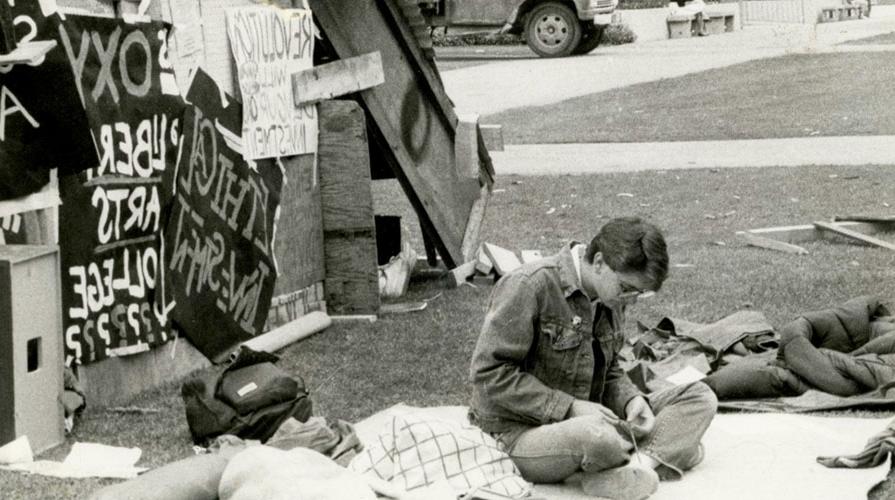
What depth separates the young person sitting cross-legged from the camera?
18.2 feet

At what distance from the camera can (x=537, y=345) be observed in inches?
222

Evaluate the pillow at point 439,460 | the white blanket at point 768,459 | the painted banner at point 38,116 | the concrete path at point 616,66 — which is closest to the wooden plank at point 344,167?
the white blanket at point 768,459

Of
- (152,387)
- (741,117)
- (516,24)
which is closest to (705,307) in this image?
(152,387)

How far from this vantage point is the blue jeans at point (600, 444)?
221 inches

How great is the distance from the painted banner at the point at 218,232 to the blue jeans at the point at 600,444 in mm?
2396

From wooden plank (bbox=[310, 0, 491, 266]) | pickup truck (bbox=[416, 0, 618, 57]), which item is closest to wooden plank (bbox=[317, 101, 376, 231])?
wooden plank (bbox=[310, 0, 491, 266])

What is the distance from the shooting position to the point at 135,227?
7.17 metres

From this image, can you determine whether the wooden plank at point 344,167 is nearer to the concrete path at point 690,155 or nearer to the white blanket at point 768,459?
the white blanket at point 768,459

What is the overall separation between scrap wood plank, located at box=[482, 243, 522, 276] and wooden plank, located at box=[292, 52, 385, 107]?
1461 millimetres

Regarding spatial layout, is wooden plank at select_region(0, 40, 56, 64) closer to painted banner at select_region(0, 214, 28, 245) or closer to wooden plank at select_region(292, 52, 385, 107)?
painted banner at select_region(0, 214, 28, 245)

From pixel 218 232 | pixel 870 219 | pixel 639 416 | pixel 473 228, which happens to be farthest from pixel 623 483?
pixel 870 219

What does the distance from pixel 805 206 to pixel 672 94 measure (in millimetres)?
8148

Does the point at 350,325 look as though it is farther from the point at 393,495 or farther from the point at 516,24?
the point at 516,24

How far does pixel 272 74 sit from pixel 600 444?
3.74 meters
